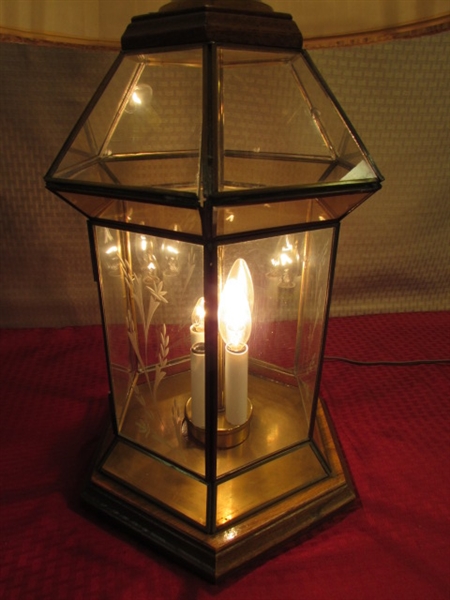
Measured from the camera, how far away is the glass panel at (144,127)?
19.4 inches

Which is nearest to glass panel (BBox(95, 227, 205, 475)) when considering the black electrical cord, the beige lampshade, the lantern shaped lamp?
the lantern shaped lamp

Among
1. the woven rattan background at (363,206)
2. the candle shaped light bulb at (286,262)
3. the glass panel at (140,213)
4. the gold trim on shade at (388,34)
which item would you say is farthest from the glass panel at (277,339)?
the woven rattan background at (363,206)

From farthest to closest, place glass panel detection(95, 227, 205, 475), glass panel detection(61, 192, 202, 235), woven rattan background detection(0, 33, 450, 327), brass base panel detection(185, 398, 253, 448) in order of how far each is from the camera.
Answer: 1. woven rattan background detection(0, 33, 450, 327)
2. brass base panel detection(185, 398, 253, 448)
3. glass panel detection(95, 227, 205, 475)
4. glass panel detection(61, 192, 202, 235)

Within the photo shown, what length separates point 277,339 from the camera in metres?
0.73

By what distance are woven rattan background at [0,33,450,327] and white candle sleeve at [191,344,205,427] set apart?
0.59 m

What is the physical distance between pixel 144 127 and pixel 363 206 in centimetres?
68

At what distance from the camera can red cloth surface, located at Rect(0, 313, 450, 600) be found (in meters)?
0.51

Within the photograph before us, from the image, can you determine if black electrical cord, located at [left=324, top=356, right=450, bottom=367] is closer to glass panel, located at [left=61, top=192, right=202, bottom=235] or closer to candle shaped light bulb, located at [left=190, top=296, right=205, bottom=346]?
candle shaped light bulb, located at [left=190, top=296, right=205, bottom=346]

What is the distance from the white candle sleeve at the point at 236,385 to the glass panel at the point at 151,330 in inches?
2.5

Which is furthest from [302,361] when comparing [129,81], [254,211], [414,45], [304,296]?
[414,45]

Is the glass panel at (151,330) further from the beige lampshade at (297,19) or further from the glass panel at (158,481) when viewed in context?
the beige lampshade at (297,19)

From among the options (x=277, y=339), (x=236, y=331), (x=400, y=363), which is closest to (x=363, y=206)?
(x=400, y=363)

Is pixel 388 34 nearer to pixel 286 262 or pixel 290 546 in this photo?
pixel 286 262

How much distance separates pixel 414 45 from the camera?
931 millimetres
